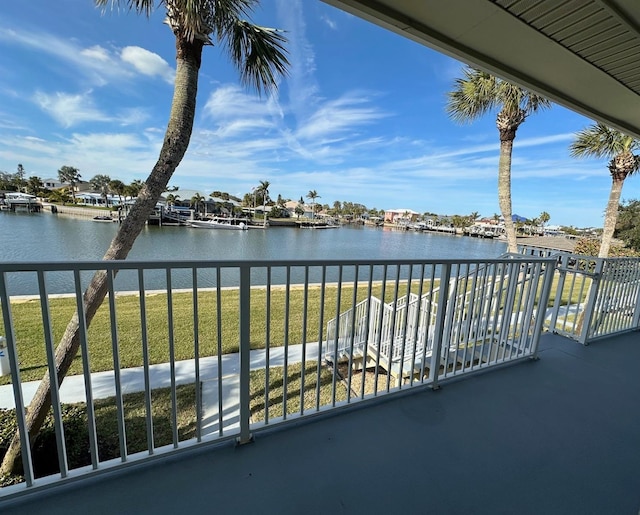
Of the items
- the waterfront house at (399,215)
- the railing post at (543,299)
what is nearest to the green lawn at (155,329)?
the railing post at (543,299)

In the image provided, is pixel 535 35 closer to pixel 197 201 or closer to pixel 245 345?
pixel 245 345

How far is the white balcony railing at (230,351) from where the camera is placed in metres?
1.15

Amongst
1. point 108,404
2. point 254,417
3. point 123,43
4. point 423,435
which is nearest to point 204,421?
point 254,417

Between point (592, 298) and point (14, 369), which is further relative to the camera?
Result: point (592, 298)

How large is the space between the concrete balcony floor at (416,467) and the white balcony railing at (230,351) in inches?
3.7

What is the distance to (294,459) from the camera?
1372 millimetres

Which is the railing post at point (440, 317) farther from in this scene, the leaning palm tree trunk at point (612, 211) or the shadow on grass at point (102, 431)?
the leaning palm tree trunk at point (612, 211)

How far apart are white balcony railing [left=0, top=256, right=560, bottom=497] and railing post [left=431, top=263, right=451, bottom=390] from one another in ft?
0.04

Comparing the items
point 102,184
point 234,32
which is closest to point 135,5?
point 234,32

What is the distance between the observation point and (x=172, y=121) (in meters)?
3.09

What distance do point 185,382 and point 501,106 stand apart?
27.4ft

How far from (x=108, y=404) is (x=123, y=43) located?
7814 mm

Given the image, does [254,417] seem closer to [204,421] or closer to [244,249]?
[204,421]

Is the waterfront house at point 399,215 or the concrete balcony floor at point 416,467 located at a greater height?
the waterfront house at point 399,215
